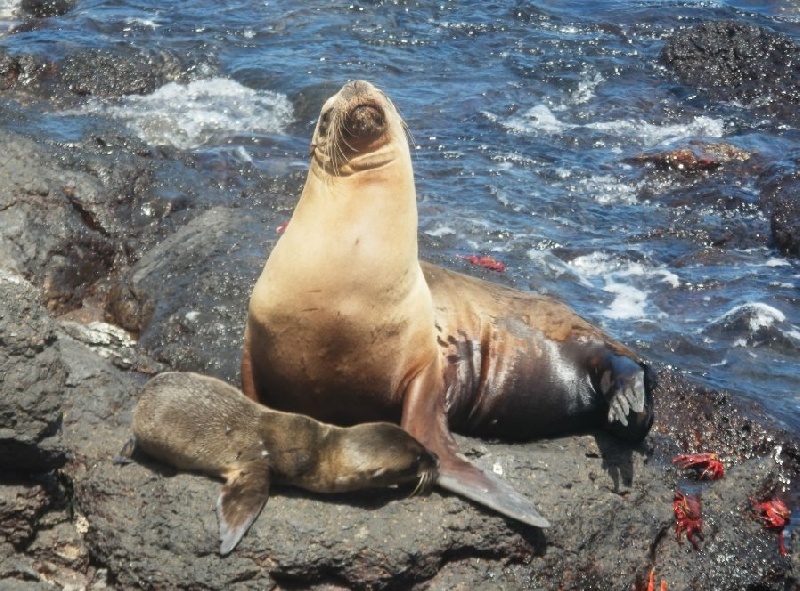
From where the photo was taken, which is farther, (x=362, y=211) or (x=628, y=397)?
(x=628, y=397)

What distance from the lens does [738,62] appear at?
1562cm

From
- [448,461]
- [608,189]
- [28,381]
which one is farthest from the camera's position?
[608,189]

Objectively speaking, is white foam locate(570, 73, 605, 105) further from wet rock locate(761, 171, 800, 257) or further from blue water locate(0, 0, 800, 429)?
wet rock locate(761, 171, 800, 257)

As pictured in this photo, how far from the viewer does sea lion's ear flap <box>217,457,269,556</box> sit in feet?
14.2

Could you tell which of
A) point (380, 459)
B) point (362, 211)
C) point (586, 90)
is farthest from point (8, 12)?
point (380, 459)

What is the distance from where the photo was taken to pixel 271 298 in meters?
5.09

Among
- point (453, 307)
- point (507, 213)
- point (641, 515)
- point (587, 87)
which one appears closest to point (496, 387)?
point (453, 307)

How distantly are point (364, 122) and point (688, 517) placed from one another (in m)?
2.60

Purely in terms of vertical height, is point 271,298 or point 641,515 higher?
point 271,298

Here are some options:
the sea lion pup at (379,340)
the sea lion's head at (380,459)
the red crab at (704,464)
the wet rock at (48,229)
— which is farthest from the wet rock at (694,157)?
the sea lion's head at (380,459)

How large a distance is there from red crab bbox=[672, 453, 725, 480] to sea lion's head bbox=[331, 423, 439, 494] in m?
2.75

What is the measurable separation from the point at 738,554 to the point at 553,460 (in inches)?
45.1

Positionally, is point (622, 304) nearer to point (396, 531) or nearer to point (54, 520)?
point (396, 531)

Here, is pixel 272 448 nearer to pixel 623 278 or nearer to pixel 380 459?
pixel 380 459
